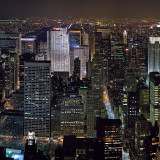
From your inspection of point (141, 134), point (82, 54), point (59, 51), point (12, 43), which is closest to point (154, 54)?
point (82, 54)

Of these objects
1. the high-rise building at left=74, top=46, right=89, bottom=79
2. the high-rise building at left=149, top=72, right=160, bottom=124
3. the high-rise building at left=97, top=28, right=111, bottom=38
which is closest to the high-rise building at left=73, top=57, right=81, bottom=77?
the high-rise building at left=74, top=46, right=89, bottom=79

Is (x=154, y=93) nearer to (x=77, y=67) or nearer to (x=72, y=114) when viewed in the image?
(x=72, y=114)

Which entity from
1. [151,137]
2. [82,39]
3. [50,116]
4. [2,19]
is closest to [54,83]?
[50,116]

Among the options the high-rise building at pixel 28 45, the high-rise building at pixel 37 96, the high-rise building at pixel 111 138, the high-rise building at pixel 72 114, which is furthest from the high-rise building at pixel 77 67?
the high-rise building at pixel 111 138

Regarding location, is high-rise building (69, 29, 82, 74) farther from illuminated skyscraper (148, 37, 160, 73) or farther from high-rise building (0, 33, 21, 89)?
illuminated skyscraper (148, 37, 160, 73)

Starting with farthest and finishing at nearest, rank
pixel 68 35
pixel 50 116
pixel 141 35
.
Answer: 1. pixel 68 35
2. pixel 141 35
3. pixel 50 116

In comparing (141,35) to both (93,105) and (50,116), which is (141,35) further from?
(50,116)
